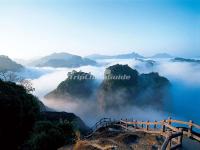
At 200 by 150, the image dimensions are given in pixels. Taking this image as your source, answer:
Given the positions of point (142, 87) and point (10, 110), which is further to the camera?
point (142, 87)

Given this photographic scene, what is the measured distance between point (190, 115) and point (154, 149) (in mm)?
179108

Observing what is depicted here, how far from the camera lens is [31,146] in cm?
2644

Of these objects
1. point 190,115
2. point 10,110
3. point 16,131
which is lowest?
point 190,115

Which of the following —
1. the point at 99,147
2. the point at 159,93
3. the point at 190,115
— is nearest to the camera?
the point at 99,147

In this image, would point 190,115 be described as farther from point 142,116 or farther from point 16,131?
point 16,131

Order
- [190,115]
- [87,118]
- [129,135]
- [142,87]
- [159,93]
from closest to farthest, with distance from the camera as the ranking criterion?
[129,135] < [87,118] < [142,87] < [159,93] < [190,115]

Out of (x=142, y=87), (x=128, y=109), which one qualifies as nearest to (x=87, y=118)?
(x=128, y=109)

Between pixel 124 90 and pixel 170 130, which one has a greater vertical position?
pixel 124 90

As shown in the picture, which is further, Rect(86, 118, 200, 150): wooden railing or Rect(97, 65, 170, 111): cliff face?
Rect(97, 65, 170, 111): cliff face

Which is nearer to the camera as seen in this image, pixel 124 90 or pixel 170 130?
pixel 170 130

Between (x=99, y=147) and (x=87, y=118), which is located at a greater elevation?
(x=99, y=147)

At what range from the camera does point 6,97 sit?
2992 cm

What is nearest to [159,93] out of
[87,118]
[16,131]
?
[87,118]

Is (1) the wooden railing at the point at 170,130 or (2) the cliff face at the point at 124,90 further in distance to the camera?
(2) the cliff face at the point at 124,90
